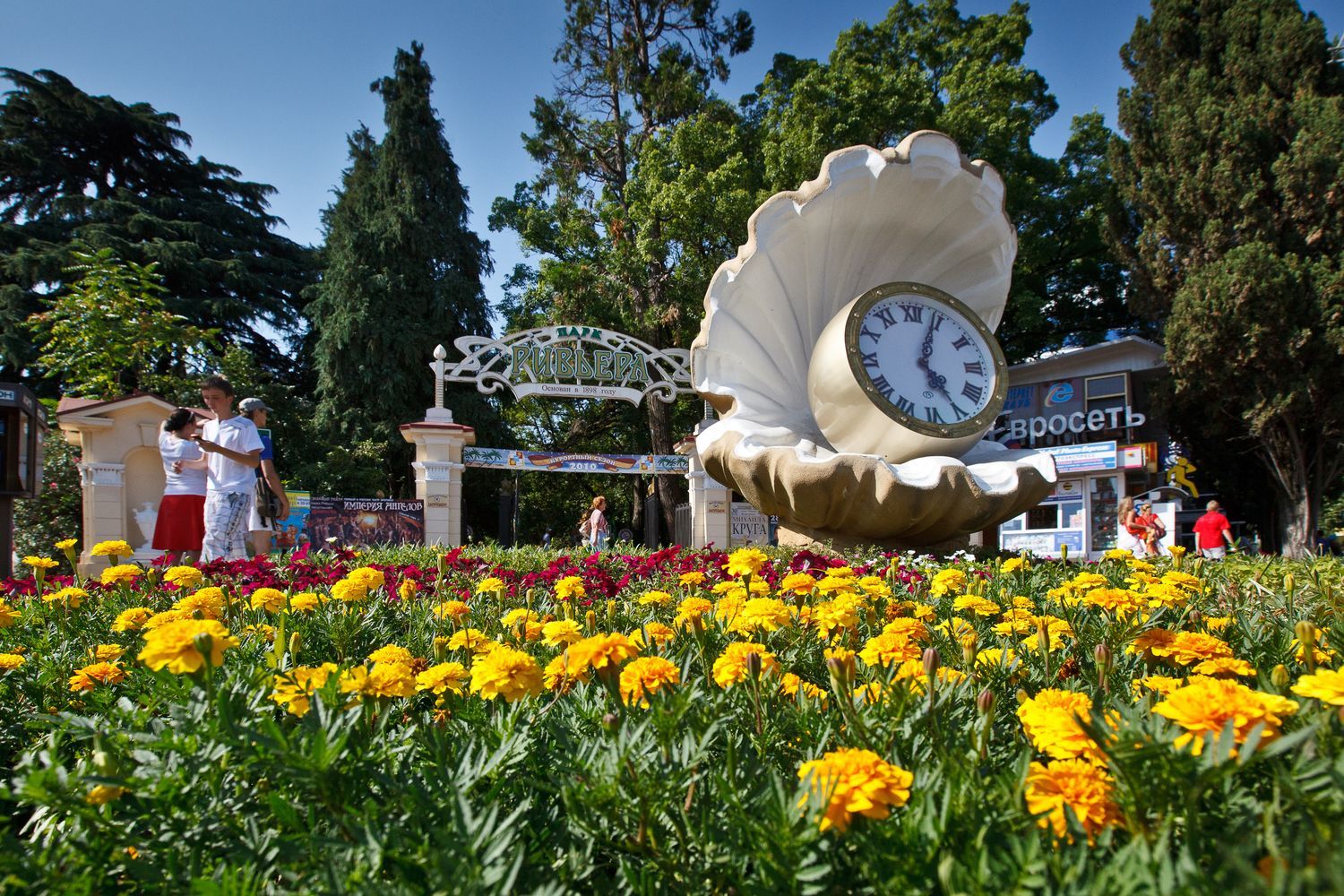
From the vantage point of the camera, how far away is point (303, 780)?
979 millimetres

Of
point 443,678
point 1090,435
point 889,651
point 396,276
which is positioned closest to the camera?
point 443,678

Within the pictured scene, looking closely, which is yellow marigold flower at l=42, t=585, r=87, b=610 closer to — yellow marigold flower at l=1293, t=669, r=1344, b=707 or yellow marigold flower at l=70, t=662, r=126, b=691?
yellow marigold flower at l=70, t=662, r=126, b=691

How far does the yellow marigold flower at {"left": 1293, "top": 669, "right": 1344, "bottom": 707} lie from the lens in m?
0.95

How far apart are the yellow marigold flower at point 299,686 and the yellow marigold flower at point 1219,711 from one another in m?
1.16

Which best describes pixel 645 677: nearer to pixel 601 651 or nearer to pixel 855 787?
pixel 601 651

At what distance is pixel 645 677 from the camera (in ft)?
4.31

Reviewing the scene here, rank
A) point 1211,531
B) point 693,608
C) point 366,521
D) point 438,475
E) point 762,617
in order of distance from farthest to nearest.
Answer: point 438,475 → point 366,521 → point 1211,531 → point 693,608 → point 762,617

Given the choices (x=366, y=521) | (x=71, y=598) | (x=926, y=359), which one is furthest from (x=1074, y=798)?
(x=366, y=521)

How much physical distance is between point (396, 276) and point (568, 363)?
28.5ft

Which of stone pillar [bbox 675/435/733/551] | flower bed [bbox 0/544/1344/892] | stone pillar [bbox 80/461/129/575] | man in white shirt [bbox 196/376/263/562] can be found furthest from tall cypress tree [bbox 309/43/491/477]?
flower bed [bbox 0/544/1344/892]

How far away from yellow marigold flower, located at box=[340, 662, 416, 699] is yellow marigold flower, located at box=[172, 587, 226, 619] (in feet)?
3.15

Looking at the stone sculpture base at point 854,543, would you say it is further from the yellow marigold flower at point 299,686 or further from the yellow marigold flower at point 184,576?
the yellow marigold flower at point 299,686

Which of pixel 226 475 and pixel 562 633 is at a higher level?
pixel 226 475

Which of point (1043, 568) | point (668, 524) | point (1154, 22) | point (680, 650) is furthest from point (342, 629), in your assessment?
point (1154, 22)
